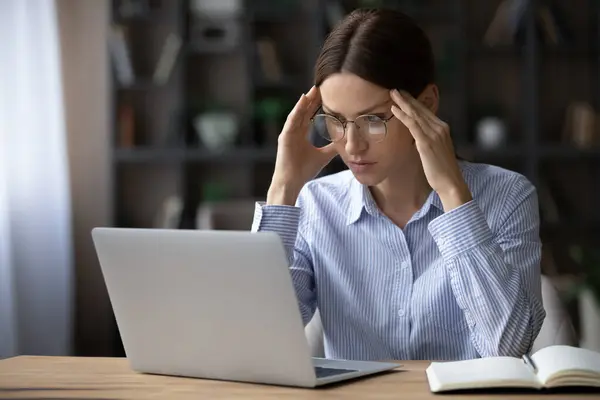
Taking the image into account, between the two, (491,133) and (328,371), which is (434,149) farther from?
(491,133)

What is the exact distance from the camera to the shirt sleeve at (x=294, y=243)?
73.6 inches

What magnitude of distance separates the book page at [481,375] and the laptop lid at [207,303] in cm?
18

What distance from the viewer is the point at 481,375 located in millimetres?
1375

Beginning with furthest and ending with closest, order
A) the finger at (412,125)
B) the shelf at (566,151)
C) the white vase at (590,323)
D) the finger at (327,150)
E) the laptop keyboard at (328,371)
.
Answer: the shelf at (566,151)
the white vase at (590,323)
the finger at (327,150)
the finger at (412,125)
the laptop keyboard at (328,371)

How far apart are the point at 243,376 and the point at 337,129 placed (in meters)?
0.58

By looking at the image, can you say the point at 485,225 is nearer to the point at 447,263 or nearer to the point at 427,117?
the point at 447,263

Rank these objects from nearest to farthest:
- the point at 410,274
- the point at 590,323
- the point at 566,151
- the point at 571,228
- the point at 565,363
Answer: the point at 565,363 < the point at 410,274 < the point at 590,323 < the point at 566,151 < the point at 571,228

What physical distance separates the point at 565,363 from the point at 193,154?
4192mm

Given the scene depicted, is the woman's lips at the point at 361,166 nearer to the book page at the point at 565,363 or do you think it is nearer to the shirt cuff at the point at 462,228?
the shirt cuff at the point at 462,228

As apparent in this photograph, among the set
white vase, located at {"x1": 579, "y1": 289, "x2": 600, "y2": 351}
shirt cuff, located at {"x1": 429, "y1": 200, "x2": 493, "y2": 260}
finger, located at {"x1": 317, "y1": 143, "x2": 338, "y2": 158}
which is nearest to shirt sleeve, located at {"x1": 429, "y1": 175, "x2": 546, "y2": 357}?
shirt cuff, located at {"x1": 429, "y1": 200, "x2": 493, "y2": 260}

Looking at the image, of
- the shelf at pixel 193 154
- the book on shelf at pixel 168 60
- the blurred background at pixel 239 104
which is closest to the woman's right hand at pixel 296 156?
the blurred background at pixel 239 104

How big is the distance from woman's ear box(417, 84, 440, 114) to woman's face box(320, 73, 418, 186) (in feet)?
0.34

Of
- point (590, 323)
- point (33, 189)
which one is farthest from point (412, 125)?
point (33, 189)

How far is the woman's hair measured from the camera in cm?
187
